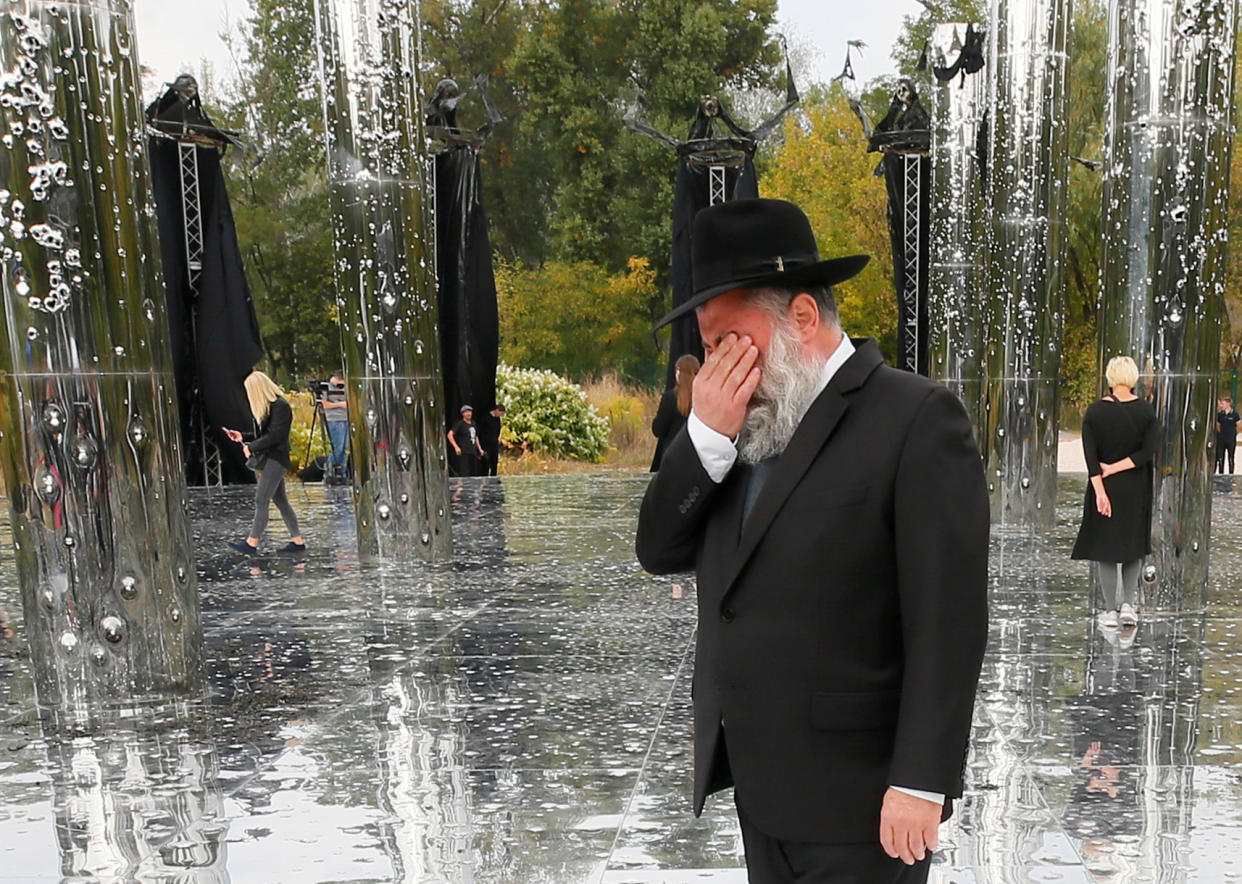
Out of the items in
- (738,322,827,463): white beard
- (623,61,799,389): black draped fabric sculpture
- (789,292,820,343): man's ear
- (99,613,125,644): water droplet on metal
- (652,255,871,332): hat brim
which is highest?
(623,61,799,389): black draped fabric sculpture

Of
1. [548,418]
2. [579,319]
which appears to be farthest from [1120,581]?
[579,319]

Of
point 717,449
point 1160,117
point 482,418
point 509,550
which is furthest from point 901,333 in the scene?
point 717,449

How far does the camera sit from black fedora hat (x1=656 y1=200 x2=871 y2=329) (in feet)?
6.53

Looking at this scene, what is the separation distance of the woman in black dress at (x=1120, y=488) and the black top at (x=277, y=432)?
6.00 m

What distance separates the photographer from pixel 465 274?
13852 millimetres

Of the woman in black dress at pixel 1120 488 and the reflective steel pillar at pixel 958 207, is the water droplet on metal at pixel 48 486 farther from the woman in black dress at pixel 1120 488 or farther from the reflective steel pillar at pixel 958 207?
the reflective steel pillar at pixel 958 207

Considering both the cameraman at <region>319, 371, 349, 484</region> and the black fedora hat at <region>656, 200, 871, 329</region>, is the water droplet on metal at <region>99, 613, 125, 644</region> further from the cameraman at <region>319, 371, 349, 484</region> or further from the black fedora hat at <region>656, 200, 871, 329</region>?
the cameraman at <region>319, 371, 349, 484</region>

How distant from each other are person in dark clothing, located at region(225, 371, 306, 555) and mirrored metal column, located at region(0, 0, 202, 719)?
4335 millimetres

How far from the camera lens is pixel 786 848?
2062 mm

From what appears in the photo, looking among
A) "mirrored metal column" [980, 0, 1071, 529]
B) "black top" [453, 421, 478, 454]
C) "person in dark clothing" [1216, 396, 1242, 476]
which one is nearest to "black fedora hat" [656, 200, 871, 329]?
"mirrored metal column" [980, 0, 1071, 529]

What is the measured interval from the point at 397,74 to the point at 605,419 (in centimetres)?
1519

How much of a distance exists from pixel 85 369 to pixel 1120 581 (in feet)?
17.9

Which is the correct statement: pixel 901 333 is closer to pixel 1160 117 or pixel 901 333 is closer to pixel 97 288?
pixel 1160 117

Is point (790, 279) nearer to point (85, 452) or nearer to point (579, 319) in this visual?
point (85, 452)
